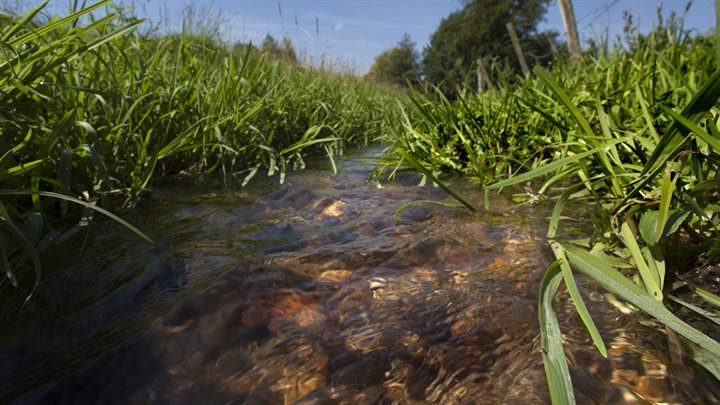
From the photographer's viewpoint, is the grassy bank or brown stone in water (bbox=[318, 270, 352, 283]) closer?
the grassy bank

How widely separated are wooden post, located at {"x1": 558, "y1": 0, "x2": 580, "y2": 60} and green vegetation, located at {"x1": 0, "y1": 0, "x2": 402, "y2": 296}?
3928 mm

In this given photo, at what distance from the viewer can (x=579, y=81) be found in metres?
2.96

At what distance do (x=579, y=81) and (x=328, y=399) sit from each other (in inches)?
113

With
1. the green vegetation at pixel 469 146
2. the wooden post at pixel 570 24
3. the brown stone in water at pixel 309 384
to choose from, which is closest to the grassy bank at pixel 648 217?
the green vegetation at pixel 469 146

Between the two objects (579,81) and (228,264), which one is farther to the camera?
(579,81)

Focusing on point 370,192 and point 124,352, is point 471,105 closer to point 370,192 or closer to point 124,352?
point 370,192

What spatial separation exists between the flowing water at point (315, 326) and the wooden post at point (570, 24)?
537 cm

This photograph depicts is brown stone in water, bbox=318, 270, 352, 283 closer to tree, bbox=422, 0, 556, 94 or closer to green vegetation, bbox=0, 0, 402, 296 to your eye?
green vegetation, bbox=0, 0, 402, 296

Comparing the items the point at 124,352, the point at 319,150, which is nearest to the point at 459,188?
the point at 124,352

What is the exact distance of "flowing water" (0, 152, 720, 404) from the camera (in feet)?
2.65

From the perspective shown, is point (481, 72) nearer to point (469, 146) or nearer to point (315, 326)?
point (469, 146)

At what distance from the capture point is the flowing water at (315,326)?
81cm

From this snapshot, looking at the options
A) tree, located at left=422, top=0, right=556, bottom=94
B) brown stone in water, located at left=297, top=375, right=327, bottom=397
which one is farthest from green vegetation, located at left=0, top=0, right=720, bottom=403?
tree, located at left=422, top=0, right=556, bottom=94

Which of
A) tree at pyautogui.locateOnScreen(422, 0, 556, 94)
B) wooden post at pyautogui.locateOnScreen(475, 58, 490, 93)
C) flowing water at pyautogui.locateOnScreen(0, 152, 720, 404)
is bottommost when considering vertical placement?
flowing water at pyautogui.locateOnScreen(0, 152, 720, 404)
